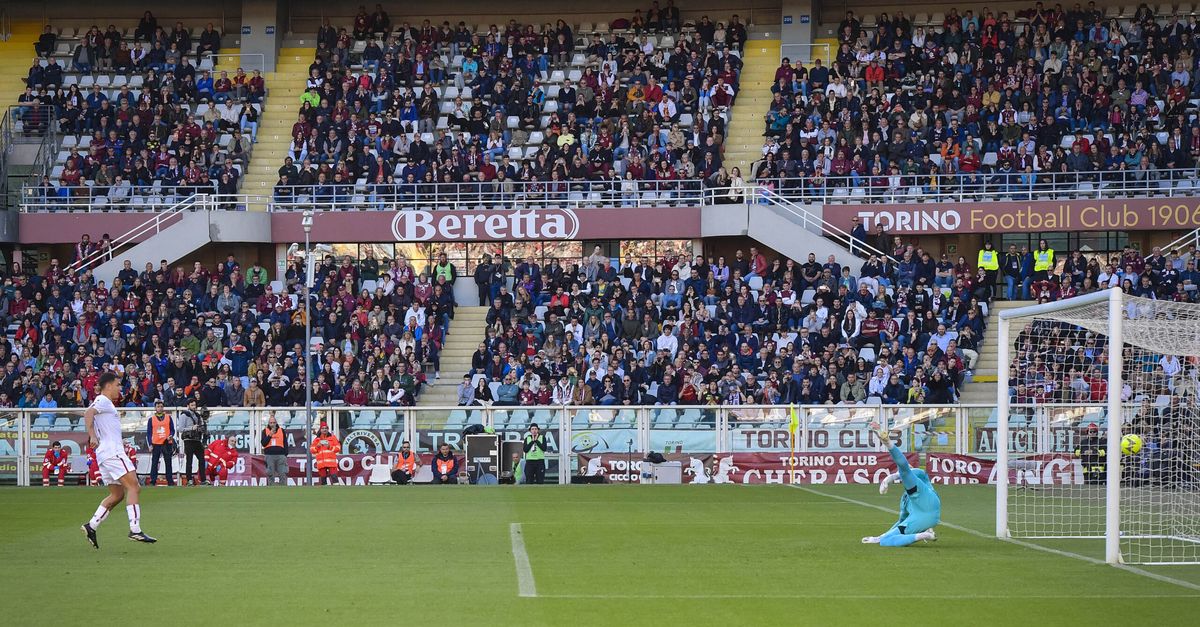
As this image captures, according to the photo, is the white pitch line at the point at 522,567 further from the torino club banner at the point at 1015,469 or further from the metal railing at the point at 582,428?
the metal railing at the point at 582,428

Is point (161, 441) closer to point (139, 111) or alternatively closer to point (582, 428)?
point (582, 428)

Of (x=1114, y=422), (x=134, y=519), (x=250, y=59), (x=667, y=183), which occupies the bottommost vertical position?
(x=134, y=519)

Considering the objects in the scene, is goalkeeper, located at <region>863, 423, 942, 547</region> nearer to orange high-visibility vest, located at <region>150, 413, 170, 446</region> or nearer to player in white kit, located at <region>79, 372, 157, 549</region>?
player in white kit, located at <region>79, 372, 157, 549</region>

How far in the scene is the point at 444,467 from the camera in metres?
30.0

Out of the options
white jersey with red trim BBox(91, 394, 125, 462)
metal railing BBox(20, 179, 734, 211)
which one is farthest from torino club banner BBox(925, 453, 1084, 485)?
white jersey with red trim BBox(91, 394, 125, 462)

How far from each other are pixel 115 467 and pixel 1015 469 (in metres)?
14.6

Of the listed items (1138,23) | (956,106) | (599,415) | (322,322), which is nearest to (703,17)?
(956,106)

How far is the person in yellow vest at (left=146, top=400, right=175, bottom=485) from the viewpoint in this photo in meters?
29.1

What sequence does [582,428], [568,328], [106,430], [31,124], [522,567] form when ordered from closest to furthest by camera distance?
→ [522,567]
[106,430]
[582,428]
[568,328]
[31,124]

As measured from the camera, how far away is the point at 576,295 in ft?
122

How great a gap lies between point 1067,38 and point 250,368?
84.7 feet

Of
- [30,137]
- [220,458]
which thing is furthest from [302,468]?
[30,137]

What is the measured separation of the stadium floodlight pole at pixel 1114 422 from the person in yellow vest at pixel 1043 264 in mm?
22891

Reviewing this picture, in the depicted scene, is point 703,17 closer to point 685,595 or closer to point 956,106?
point 956,106
